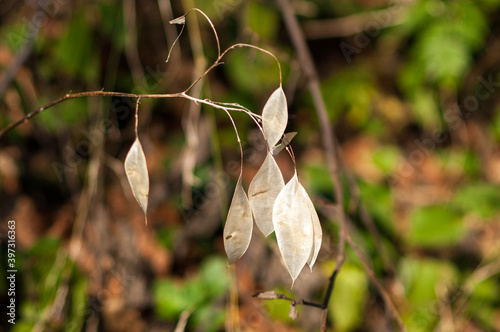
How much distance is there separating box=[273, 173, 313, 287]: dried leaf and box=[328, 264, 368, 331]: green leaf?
31.8 inches

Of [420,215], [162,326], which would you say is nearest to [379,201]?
[420,215]

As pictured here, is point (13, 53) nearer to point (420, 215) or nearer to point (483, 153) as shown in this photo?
point (420, 215)

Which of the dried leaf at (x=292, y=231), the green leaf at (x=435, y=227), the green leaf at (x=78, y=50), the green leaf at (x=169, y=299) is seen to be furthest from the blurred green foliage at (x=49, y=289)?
the green leaf at (x=435, y=227)

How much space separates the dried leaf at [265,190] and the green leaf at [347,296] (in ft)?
2.61

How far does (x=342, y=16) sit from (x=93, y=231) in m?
1.28

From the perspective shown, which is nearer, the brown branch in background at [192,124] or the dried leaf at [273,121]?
the dried leaf at [273,121]

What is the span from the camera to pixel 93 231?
53.9 inches

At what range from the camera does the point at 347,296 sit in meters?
1.24

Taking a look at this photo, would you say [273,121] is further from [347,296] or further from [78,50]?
[78,50]

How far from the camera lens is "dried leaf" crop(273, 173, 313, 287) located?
0.47 meters

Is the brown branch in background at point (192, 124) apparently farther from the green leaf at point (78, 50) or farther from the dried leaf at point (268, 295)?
the dried leaf at point (268, 295)

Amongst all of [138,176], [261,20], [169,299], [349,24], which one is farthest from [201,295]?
[349,24]

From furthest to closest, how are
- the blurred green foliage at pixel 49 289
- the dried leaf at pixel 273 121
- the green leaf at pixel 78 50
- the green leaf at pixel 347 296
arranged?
the green leaf at pixel 78 50 → the green leaf at pixel 347 296 → the blurred green foliage at pixel 49 289 → the dried leaf at pixel 273 121

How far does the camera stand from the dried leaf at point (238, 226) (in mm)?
484
